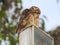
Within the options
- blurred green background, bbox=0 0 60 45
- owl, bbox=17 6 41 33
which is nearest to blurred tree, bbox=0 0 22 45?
blurred green background, bbox=0 0 60 45

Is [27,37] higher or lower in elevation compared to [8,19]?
higher

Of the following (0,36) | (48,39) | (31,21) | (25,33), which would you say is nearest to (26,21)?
(31,21)

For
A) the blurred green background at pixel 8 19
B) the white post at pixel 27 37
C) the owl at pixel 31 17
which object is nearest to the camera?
the white post at pixel 27 37

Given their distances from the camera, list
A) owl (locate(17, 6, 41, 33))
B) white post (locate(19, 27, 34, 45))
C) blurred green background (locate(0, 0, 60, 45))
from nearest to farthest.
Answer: white post (locate(19, 27, 34, 45))
owl (locate(17, 6, 41, 33))
blurred green background (locate(0, 0, 60, 45))

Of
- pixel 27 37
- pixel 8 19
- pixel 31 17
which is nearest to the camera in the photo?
pixel 27 37

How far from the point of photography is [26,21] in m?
1.50

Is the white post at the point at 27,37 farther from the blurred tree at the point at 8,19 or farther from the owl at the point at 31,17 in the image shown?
the blurred tree at the point at 8,19

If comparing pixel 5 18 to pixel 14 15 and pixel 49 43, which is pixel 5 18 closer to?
pixel 14 15

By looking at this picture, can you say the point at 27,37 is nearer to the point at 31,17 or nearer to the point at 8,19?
the point at 31,17

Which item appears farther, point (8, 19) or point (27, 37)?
point (8, 19)

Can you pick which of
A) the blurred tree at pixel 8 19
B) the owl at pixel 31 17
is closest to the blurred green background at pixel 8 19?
the blurred tree at pixel 8 19

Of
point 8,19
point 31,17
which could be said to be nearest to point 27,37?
point 31,17

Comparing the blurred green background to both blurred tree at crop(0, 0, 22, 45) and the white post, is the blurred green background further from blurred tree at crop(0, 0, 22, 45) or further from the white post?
the white post

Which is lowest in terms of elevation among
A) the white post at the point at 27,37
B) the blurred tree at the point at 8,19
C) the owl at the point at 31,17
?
the blurred tree at the point at 8,19
